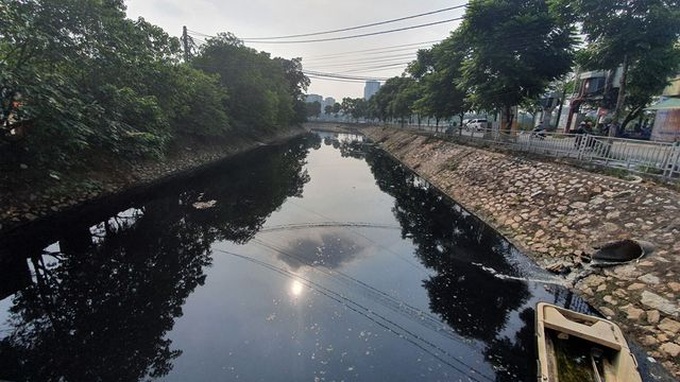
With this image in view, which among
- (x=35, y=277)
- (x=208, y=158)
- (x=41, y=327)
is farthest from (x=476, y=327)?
(x=208, y=158)

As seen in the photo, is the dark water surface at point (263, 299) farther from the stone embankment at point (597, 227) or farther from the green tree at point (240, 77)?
the green tree at point (240, 77)

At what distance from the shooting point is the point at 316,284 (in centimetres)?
848

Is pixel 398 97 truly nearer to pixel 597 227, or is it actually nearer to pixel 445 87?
pixel 445 87

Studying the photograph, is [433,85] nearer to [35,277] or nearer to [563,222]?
[563,222]

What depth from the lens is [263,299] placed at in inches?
302

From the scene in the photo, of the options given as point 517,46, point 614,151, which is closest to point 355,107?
point 517,46

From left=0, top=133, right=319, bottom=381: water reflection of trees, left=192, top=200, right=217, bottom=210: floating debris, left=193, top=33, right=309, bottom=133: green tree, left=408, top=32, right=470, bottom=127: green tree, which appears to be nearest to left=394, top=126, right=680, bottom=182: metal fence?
left=408, top=32, right=470, bottom=127: green tree

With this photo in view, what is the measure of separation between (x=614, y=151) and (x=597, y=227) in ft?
15.2

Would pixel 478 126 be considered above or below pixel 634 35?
below

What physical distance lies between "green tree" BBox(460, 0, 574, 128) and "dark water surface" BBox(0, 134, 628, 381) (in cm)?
1084

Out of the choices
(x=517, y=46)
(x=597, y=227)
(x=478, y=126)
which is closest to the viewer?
(x=597, y=227)

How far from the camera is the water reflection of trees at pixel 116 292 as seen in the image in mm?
5398

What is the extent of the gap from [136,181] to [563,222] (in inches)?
786

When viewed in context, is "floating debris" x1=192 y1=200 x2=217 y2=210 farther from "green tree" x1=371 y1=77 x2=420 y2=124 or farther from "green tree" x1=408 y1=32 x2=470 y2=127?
"green tree" x1=371 y1=77 x2=420 y2=124
